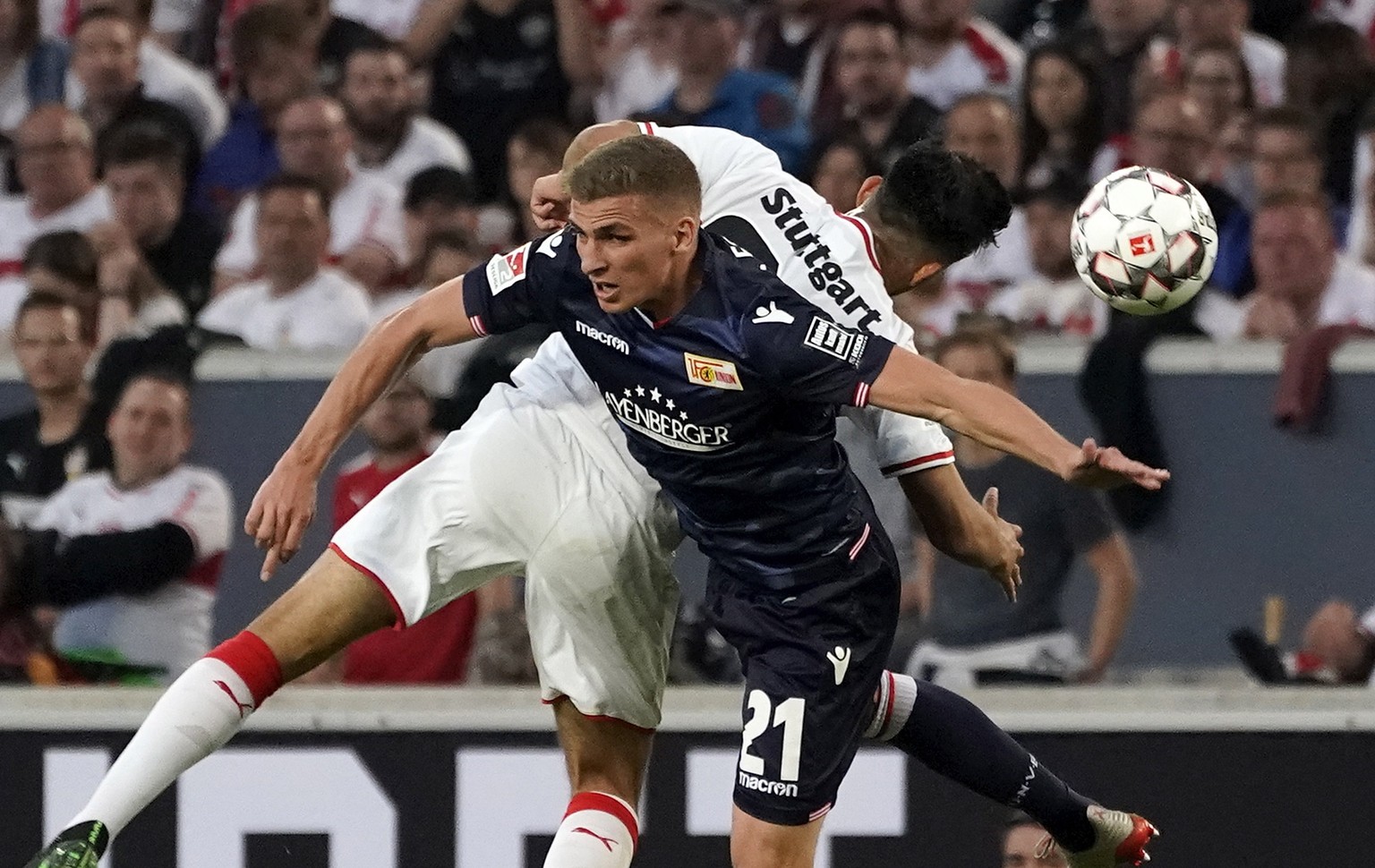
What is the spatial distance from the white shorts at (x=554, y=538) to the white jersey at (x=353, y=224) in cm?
306

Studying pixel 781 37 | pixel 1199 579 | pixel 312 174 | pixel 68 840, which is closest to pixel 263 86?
pixel 312 174

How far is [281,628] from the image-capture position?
193 inches

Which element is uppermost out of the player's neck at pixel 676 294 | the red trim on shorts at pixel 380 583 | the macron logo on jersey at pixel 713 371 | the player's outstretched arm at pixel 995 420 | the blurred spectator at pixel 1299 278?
the blurred spectator at pixel 1299 278

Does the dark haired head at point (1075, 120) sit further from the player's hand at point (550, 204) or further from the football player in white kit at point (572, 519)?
the player's hand at point (550, 204)

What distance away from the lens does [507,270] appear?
489cm

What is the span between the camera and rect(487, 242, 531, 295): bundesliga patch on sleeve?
4867 millimetres

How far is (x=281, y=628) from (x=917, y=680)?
1.58 m

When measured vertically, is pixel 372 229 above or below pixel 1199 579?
above

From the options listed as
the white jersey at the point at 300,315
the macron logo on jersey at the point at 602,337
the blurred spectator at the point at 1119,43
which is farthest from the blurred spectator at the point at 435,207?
the macron logo on jersey at the point at 602,337

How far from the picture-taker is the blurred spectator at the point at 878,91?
8141 millimetres

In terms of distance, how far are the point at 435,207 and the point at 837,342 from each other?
375cm

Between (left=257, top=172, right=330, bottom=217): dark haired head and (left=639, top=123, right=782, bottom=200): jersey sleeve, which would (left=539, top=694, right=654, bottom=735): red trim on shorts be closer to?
(left=639, top=123, right=782, bottom=200): jersey sleeve

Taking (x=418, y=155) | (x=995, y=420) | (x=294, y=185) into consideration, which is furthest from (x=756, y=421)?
(x=418, y=155)

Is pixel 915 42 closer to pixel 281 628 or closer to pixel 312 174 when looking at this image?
pixel 312 174
